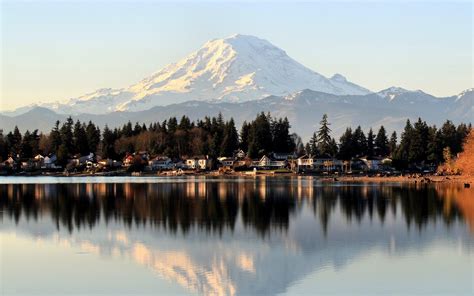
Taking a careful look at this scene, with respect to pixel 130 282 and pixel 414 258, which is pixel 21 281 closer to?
pixel 130 282

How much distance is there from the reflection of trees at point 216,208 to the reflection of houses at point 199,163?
240 ft

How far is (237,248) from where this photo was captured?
3278 cm

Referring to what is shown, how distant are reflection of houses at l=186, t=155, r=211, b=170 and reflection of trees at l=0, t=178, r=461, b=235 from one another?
2876 inches

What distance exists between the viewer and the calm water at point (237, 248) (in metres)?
25.7

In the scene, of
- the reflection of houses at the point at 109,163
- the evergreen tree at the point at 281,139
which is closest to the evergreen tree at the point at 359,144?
the evergreen tree at the point at 281,139

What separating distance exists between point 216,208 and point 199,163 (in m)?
92.0

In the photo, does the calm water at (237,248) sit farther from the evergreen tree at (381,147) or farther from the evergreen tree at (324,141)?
the evergreen tree at (381,147)

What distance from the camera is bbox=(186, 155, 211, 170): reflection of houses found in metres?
141

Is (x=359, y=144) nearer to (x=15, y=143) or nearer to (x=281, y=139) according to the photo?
(x=281, y=139)

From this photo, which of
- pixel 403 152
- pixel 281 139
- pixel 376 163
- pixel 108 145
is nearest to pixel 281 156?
pixel 281 139

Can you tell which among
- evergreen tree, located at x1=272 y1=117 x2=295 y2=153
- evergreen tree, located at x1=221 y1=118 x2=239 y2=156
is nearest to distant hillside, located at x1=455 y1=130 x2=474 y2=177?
evergreen tree, located at x1=272 y1=117 x2=295 y2=153

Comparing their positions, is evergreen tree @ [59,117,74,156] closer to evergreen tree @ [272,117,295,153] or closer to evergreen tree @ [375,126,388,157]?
evergreen tree @ [272,117,295,153]

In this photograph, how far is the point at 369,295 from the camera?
24.0 meters

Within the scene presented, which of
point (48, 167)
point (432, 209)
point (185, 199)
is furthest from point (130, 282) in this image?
point (48, 167)
